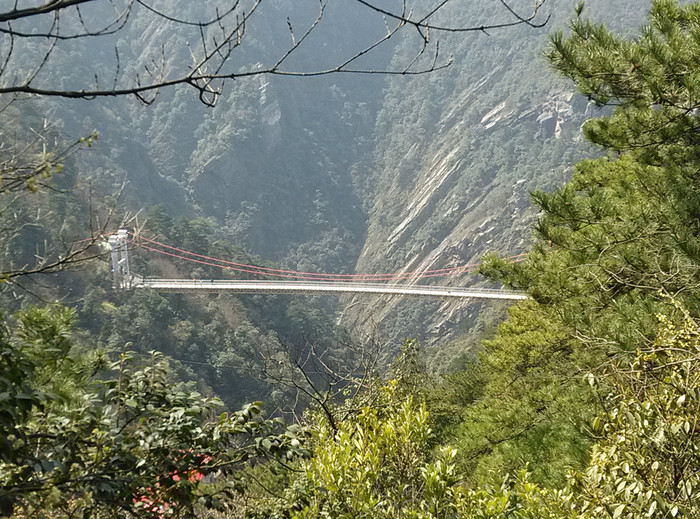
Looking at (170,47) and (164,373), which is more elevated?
(170,47)

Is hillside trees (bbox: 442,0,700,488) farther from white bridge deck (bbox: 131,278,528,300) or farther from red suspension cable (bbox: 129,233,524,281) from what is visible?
red suspension cable (bbox: 129,233,524,281)

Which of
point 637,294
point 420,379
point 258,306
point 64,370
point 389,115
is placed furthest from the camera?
point 389,115

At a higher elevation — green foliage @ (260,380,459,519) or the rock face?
green foliage @ (260,380,459,519)

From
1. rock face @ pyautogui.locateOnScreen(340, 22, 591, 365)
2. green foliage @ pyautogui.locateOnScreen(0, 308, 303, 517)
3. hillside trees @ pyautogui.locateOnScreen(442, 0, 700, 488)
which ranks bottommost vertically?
rock face @ pyautogui.locateOnScreen(340, 22, 591, 365)

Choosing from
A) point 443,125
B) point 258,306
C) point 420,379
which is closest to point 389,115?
point 443,125

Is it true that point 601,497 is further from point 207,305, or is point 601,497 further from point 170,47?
point 170,47

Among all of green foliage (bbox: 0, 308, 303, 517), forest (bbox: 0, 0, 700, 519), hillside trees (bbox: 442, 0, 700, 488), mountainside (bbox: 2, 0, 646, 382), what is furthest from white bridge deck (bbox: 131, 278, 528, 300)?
green foliage (bbox: 0, 308, 303, 517)

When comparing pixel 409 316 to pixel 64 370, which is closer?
pixel 64 370

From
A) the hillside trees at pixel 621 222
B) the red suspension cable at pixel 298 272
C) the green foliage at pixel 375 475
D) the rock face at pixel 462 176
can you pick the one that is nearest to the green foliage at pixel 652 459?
the green foliage at pixel 375 475

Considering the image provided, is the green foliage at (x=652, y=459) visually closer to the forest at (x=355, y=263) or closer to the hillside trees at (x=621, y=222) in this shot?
the forest at (x=355, y=263)
